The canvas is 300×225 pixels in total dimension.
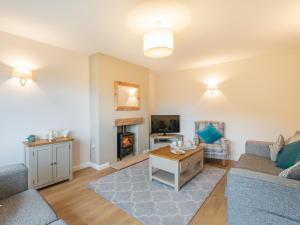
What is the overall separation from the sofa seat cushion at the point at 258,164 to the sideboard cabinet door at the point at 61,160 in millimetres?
2849

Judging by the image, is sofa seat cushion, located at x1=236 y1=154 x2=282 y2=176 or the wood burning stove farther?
the wood burning stove

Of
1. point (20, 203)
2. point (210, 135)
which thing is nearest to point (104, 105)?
point (20, 203)

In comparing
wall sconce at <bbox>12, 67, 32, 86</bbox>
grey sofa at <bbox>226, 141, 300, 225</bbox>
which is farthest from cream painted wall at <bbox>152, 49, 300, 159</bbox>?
wall sconce at <bbox>12, 67, 32, 86</bbox>

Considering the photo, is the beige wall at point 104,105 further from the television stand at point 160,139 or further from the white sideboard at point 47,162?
the television stand at point 160,139

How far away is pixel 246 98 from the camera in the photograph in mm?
3762

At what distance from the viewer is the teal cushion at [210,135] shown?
12.4 ft

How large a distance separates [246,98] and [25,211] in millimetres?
4333

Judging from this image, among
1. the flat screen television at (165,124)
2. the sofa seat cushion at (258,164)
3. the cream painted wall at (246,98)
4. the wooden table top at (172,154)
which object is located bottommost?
the sofa seat cushion at (258,164)

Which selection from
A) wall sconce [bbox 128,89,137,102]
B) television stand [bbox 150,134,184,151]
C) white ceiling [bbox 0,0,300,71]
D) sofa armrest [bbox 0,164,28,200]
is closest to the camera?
sofa armrest [bbox 0,164,28,200]

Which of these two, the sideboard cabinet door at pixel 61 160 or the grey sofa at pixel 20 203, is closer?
the grey sofa at pixel 20 203

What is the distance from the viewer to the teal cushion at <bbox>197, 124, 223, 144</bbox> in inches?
149

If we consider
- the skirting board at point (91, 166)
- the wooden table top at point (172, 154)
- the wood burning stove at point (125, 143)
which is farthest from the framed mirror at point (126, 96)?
the wooden table top at point (172, 154)

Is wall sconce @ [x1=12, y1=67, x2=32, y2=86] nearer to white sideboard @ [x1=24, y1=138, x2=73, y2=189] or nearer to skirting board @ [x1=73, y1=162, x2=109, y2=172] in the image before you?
white sideboard @ [x1=24, y1=138, x2=73, y2=189]

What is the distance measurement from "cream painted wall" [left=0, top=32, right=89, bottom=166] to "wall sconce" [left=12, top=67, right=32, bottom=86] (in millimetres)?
97
